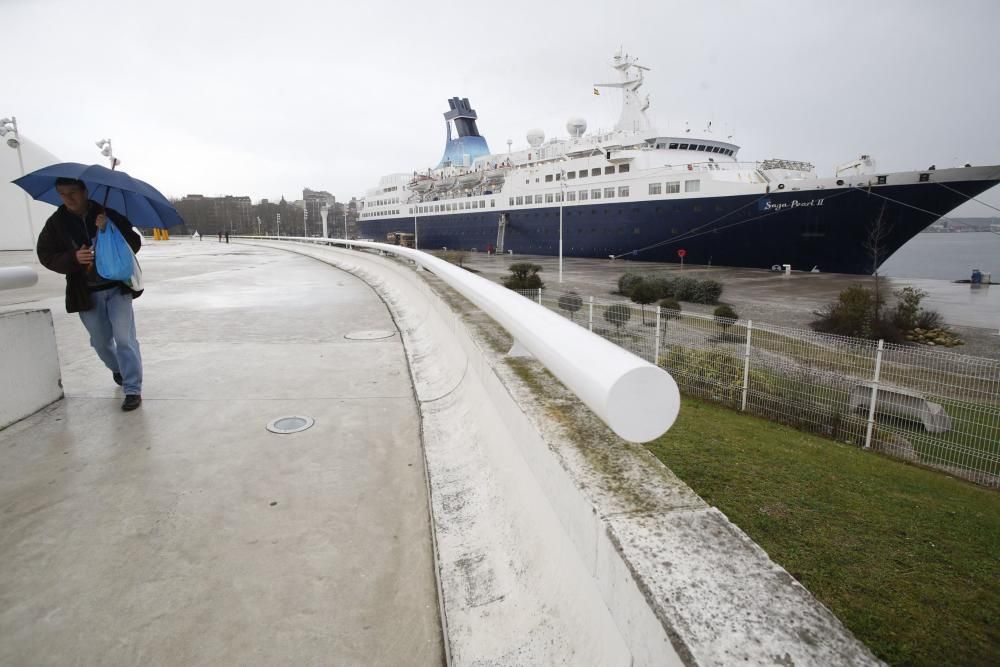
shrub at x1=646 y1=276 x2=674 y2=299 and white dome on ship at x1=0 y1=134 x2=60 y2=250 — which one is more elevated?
white dome on ship at x1=0 y1=134 x2=60 y2=250

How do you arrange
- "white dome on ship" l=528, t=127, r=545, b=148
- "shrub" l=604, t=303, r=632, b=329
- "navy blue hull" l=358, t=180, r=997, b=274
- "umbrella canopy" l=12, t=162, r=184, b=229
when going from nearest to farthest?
"umbrella canopy" l=12, t=162, r=184, b=229 < "shrub" l=604, t=303, r=632, b=329 < "navy blue hull" l=358, t=180, r=997, b=274 < "white dome on ship" l=528, t=127, r=545, b=148

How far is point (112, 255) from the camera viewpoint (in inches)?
147

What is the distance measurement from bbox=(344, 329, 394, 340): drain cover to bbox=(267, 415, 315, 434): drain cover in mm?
2710

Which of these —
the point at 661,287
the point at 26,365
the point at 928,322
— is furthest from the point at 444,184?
the point at 26,365

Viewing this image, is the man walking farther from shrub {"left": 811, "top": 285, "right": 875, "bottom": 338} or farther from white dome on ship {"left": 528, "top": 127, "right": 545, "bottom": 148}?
white dome on ship {"left": 528, "top": 127, "right": 545, "bottom": 148}

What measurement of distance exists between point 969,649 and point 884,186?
26.5 metres

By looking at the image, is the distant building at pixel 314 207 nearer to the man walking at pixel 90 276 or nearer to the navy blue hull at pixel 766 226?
the navy blue hull at pixel 766 226

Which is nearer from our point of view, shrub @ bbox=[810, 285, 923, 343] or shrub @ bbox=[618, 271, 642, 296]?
shrub @ bbox=[810, 285, 923, 343]

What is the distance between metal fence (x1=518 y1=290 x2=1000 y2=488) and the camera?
5.09 metres

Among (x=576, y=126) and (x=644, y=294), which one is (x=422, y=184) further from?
(x=644, y=294)

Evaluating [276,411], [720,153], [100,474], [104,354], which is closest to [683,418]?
[276,411]

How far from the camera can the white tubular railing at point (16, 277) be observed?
3715 mm

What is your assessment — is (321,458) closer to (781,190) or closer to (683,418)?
(683,418)

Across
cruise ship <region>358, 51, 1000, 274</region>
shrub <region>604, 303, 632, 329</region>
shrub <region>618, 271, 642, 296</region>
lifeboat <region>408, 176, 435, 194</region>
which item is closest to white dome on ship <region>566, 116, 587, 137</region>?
cruise ship <region>358, 51, 1000, 274</region>
